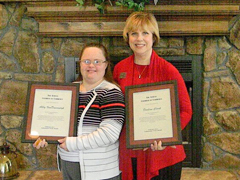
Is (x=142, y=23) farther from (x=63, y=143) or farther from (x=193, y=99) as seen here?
(x=193, y=99)

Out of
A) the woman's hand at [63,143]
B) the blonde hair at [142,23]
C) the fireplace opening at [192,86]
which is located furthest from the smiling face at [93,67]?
the fireplace opening at [192,86]

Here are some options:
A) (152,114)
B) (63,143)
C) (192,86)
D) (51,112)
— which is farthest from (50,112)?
(192,86)

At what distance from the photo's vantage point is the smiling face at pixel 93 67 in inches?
56.8

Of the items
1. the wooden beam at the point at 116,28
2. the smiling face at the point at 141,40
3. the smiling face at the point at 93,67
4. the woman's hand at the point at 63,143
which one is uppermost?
the wooden beam at the point at 116,28

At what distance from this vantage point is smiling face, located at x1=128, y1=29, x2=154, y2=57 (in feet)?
4.90

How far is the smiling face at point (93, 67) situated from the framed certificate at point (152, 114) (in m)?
0.17

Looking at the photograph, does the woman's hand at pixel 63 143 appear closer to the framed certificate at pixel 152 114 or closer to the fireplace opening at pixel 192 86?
the framed certificate at pixel 152 114

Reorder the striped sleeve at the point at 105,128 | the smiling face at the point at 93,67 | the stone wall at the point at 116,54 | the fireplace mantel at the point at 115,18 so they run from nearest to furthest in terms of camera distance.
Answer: the striped sleeve at the point at 105,128
the smiling face at the point at 93,67
the fireplace mantel at the point at 115,18
the stone wall at the point at 116,54

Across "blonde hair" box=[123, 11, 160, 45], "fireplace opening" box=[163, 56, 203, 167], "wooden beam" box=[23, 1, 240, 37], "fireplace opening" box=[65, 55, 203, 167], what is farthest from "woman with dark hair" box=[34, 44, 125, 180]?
"fireplace opening" box=[163, 56, 203, 167]

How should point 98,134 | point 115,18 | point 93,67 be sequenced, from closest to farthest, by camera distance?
point 98,134, point 93,67, point 115,18

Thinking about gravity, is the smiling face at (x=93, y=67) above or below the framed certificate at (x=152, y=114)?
above

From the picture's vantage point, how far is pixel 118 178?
151 cm

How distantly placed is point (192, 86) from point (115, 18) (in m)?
0.79

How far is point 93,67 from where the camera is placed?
144cm
